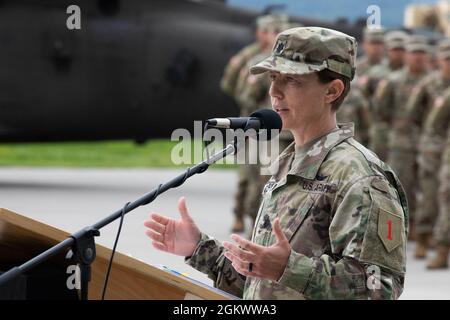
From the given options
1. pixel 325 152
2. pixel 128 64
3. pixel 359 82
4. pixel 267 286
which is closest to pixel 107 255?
pixel 267 286

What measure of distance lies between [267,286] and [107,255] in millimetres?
435

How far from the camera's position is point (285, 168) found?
3.39 metres

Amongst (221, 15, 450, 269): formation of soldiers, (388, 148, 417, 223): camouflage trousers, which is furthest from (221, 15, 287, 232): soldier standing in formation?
(388, 148, 417, 223): camouflage trousers

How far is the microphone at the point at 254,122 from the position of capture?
3102mm

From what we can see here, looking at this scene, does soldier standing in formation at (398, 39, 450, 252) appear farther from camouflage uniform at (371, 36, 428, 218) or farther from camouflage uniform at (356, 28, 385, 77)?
camouflage uniform at (356, 28, 385, 77)

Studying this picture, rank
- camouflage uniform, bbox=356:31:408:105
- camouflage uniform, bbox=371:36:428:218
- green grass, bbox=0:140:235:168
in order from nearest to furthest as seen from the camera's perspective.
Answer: camouflage uniform, bbox=371:36:428:218 → camouflage uniform, bbox=356:31:408:105 → green grass, bbox=0:140:235:168

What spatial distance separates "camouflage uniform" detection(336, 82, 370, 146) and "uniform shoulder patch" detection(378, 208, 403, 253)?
8439 millimetres

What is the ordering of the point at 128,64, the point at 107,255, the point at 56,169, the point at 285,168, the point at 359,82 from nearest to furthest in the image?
1. the point at 107,255
2. the point at 285,168
3. the point at 359,82
4. the point at 128,64
5. the point at 56,169

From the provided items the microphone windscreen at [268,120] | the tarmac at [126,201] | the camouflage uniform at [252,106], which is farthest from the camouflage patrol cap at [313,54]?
the camouflage uniform at [252,106]

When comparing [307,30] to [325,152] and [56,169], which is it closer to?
[325,152]

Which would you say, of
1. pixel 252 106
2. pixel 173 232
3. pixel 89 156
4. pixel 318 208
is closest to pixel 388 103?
pixel 252 106

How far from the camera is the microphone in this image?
310 cm

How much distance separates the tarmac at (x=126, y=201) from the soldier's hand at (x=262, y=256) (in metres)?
5.22

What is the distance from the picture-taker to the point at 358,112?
12.0 m
